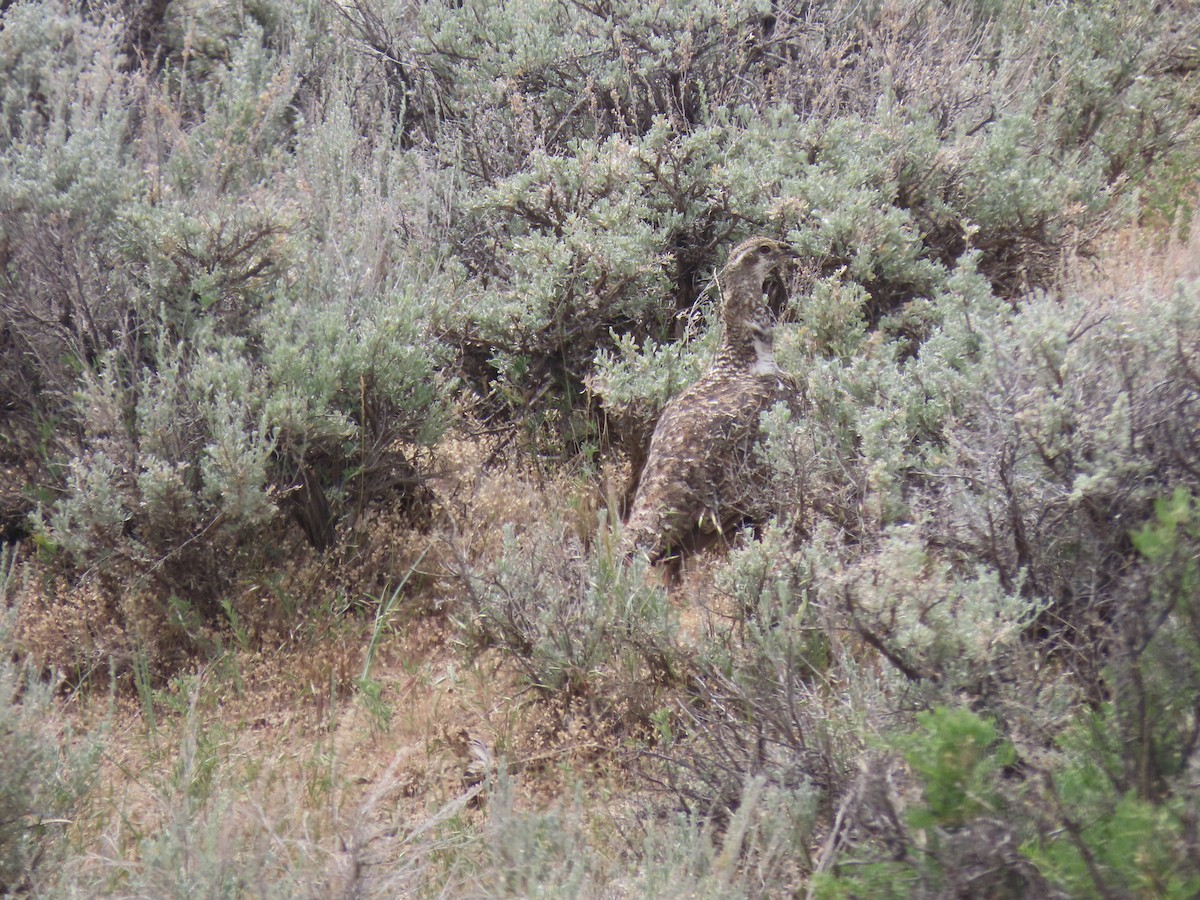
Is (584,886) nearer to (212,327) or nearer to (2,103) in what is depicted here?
(212,327)

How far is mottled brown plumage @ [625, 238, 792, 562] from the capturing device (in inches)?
171

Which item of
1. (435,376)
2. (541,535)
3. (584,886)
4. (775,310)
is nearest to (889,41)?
(775,310)

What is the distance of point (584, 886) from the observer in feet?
7.96

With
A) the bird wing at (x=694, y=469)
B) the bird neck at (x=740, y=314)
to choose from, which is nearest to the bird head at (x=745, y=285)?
the bird neck at (x=740, y=314)

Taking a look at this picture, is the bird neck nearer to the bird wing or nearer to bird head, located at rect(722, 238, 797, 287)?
bird head, located at rect(722, 238, 797, 287)

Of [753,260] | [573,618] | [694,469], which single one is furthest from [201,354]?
[753,260]

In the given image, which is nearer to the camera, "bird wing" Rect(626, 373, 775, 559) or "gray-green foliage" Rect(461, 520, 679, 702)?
"gray-green foliage" Rect(461, 520, 679, 702)

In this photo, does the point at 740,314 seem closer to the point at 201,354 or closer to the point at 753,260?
the point at 753,260

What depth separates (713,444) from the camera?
444 cm

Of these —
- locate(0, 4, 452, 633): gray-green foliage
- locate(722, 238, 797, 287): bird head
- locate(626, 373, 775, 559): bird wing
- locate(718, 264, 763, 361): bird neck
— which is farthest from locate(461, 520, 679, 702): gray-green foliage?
locate(722, 238, 797, 287): bird head

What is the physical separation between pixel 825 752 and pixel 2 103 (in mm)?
5839

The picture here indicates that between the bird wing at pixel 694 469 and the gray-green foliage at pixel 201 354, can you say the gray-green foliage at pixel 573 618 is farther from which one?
the gray-green foliage at pixel 201 354

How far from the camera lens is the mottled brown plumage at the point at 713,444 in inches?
171

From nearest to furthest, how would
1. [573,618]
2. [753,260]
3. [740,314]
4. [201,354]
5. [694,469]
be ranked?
[573,618] → [201,354] → [694,469] → [740,314] → [753,260]
